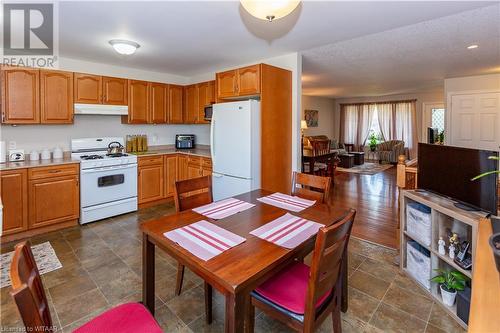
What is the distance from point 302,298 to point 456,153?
5.40 feet

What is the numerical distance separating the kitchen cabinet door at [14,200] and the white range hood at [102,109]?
1132mm

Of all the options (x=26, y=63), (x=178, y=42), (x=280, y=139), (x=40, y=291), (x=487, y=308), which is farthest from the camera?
(x=280, y=139)

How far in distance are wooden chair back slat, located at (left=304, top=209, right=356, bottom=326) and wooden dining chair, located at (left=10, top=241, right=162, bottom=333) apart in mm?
718

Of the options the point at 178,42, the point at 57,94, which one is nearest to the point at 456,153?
the point at 178,42

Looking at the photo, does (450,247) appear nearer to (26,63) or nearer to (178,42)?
(178,42)

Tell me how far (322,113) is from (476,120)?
18.3ft

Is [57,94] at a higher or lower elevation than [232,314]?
higher

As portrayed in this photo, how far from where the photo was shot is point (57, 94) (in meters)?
3.67

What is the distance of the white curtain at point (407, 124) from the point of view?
910 centimetres

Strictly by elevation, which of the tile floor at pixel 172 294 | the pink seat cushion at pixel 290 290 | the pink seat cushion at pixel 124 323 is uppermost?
the pink seat cushion at pixel 290 290

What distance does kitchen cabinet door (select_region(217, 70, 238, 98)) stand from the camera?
3730mm

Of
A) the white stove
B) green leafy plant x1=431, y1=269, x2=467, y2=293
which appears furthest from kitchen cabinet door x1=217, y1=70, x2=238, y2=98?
green leafy plant x1=431, y1=269, x2=467, y2=293

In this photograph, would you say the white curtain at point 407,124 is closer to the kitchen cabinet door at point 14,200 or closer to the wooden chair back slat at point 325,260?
the wooden chair back slat at point 325,260

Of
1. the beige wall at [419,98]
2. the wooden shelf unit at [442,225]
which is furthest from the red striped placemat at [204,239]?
the beige wall at [419,98]
